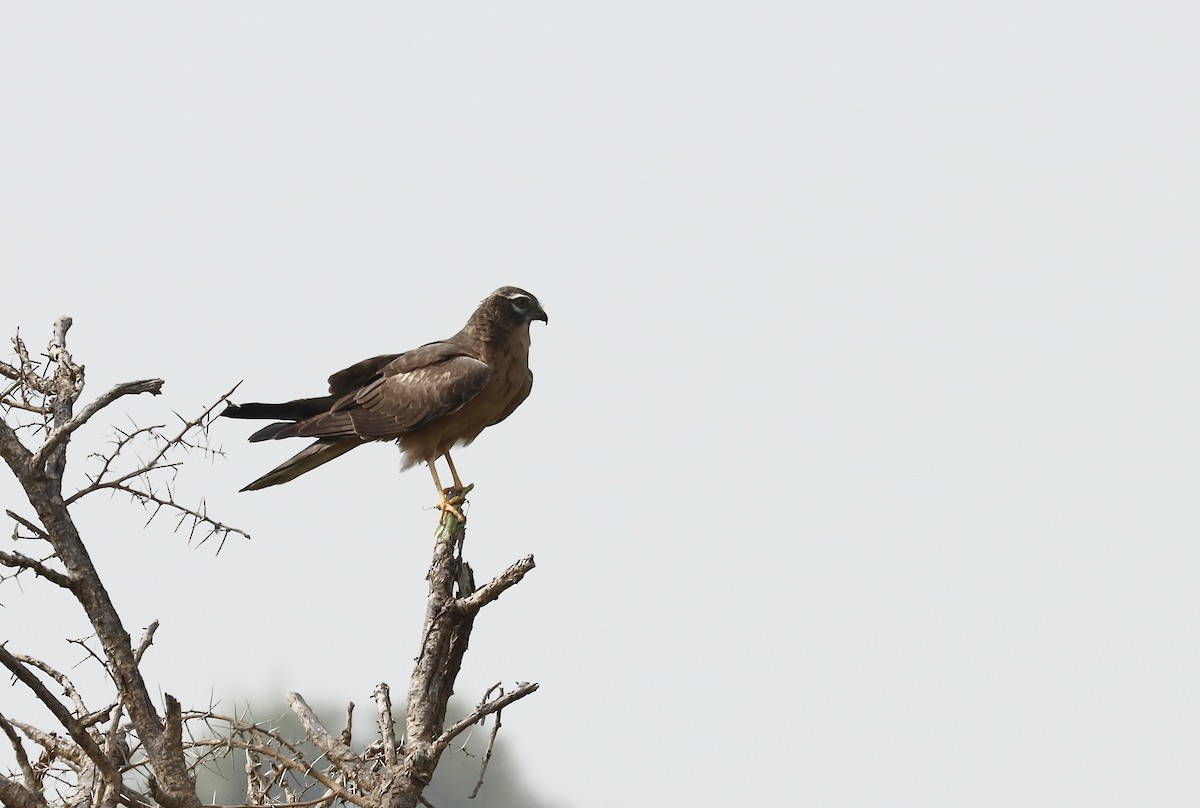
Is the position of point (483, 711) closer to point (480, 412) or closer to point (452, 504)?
point (452, 504)

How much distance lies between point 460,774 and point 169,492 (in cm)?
3720

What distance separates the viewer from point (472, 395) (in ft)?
27.2

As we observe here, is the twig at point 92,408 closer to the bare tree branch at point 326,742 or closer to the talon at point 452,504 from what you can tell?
the bare tree branch at point 326,742

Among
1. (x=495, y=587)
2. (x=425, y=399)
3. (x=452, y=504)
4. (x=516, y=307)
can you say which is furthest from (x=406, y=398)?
(x=495, y=587)

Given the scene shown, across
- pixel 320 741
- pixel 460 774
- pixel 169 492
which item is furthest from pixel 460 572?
pixel 460 774

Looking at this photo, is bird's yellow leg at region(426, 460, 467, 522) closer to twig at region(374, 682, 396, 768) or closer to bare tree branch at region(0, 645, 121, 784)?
twig at region(374, 682, 396, 768)

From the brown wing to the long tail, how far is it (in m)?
0.11

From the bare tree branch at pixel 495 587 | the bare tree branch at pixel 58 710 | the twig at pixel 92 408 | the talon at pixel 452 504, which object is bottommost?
the bare tree branch at pixel 58 710

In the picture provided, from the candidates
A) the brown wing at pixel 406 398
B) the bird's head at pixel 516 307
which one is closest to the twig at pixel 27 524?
the brown wing at pixel 406 398

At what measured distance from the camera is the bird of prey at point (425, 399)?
26.9ft

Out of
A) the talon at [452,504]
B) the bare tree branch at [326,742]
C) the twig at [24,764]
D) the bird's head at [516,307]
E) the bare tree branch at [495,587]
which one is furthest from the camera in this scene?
the bird's head at [516,307]

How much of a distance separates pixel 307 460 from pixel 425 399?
0.94 meters

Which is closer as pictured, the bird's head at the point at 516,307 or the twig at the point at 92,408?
the twig at the point at 92,408

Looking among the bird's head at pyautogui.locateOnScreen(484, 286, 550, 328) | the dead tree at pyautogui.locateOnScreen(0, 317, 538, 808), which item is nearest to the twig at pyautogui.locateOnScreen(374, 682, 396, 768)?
the dead tree at pyautogui.locateOnScreen(0, 317, 538, 808)
